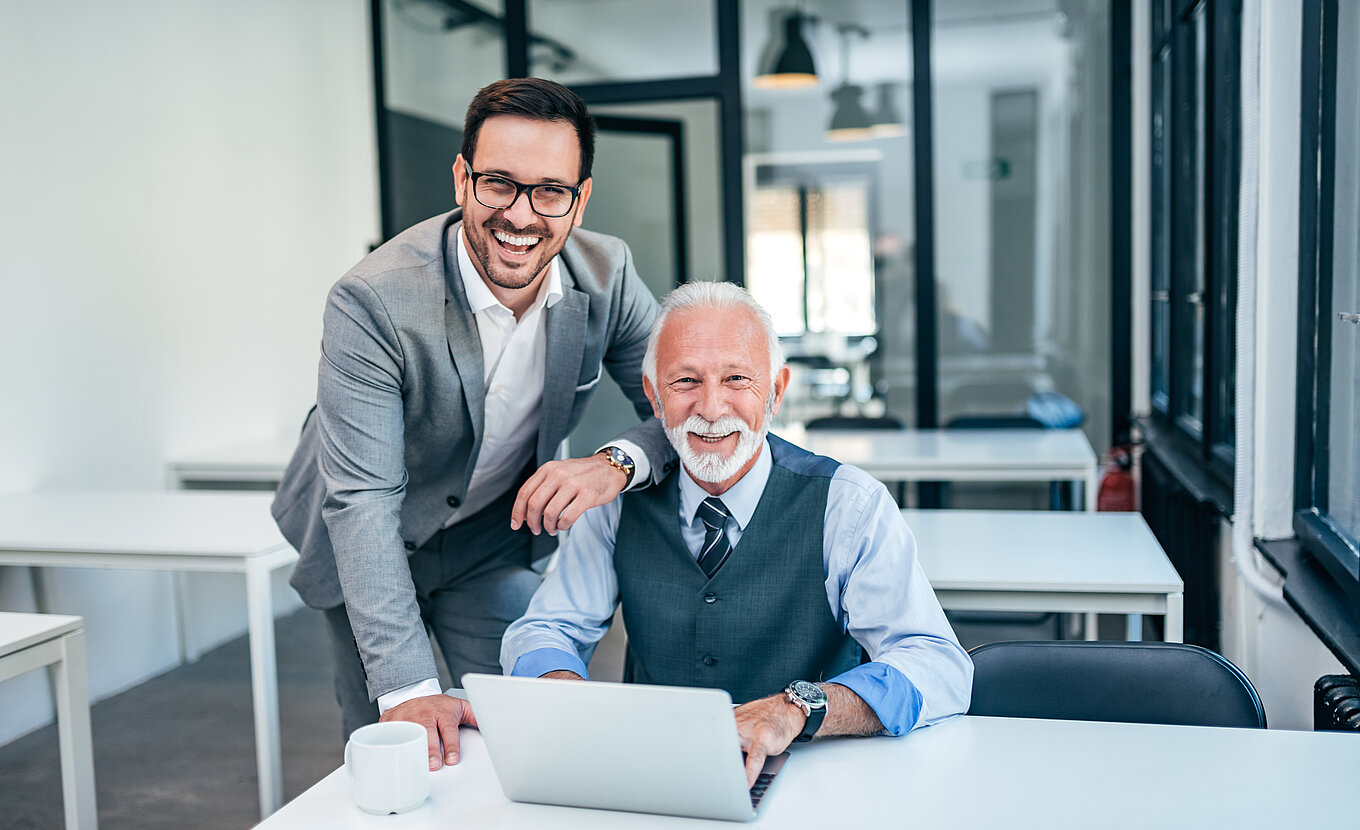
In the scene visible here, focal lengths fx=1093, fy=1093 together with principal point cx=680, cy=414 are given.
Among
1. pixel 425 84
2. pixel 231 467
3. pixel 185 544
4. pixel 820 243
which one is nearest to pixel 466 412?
pixel 185 544

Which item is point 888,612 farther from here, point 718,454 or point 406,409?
point 406,409

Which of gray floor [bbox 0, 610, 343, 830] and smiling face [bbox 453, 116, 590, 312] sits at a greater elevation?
smiling face [bbox 453, 116, 590, 312]

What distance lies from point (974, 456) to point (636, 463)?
236cm

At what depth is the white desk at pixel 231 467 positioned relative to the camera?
12.7ft

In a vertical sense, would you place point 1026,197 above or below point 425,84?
below

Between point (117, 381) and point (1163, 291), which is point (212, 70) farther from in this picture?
point (1163, 291)

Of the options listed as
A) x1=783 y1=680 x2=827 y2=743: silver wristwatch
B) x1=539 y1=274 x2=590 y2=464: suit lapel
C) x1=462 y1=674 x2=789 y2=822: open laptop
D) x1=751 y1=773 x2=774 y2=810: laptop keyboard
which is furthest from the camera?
x1=539 y1=274 x2=590 y2=464: suit lapel

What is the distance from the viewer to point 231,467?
3.93 metres

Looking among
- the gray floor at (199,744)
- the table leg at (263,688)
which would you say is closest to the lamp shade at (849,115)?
the gray floor at (199,744)

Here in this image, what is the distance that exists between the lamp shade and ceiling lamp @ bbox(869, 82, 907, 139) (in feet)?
0.15

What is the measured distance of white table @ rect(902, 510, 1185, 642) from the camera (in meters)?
2.22

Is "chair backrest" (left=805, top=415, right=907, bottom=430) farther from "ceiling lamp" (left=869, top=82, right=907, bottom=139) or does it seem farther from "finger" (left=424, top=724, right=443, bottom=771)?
"finger" (left=424, top=724, right=443, bottom=771)

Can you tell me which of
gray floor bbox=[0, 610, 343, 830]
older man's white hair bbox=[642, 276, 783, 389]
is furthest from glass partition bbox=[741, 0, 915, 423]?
older man's white hair bbox=[642, 276, 783, 389]

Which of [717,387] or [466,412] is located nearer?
[717,387]
